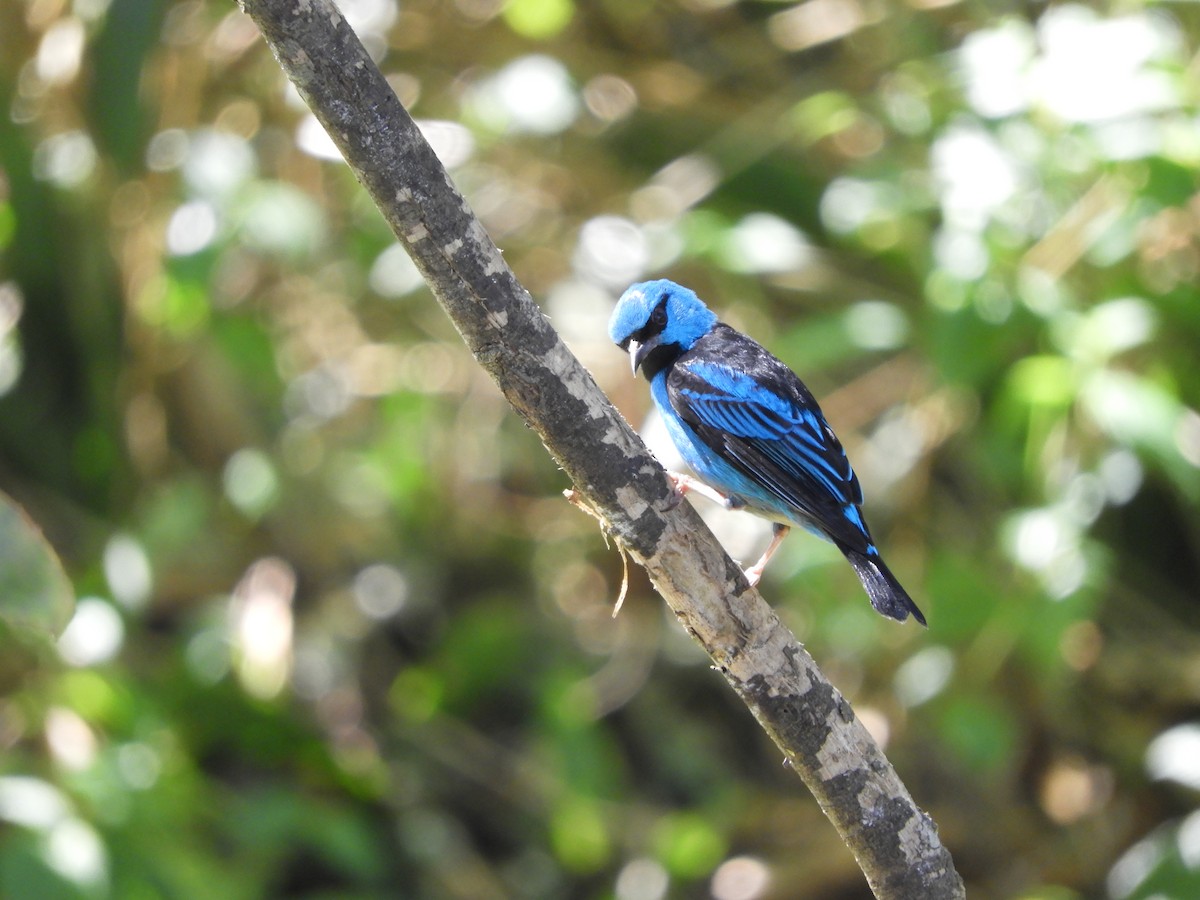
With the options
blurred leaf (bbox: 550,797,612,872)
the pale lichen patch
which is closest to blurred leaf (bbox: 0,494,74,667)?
the pale lichen patch

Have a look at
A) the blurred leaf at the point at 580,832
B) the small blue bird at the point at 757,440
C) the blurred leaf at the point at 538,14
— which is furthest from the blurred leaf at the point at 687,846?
the blurred leaf at the point at 538,14

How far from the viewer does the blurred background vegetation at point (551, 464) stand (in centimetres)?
408

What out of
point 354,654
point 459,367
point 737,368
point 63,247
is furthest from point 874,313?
point 63,247

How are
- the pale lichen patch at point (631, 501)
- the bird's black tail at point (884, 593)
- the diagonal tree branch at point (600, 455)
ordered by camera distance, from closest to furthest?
the diagonal tree branch at point (600, 455) → the pale lichen patch at point (631, 501) → the bird's black tail at point (884, 593)

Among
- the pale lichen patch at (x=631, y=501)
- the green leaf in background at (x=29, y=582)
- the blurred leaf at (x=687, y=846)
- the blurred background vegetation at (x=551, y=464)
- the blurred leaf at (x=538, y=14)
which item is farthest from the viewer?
the blurred leaf at (x=538, y=14)

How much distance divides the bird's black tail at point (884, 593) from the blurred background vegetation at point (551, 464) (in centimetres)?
102

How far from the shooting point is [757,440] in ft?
11.0

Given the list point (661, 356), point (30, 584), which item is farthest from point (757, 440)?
point (30, 584)

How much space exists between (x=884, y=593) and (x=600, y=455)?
1159 millimetres

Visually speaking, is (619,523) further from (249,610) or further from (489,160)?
(489,160)

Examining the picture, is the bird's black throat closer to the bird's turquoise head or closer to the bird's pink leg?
the bird's turquoise head

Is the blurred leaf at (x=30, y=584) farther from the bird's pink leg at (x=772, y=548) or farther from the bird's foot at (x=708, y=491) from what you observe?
the bird's pink leg at (x=772, y=548)

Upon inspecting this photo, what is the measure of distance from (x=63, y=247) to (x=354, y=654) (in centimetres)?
207

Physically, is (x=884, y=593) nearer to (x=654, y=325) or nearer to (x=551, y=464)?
(x=654, y=325)
